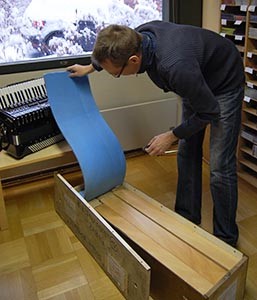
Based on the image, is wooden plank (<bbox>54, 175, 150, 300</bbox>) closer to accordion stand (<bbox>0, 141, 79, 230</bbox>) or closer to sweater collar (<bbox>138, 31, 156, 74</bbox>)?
accordion stand (<bbox>0, 141, 79, 230</bbox>)

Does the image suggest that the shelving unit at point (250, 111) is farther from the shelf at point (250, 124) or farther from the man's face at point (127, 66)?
the man's face at point (127, 66)

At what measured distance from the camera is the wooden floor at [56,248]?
1.63m

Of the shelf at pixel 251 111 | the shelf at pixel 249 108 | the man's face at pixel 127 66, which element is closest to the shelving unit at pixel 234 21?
the shelf at pixel 249 108

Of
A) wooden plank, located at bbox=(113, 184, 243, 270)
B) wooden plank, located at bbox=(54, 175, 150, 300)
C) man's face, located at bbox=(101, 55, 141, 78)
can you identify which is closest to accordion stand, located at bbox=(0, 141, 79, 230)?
wooden plank, located at bbox=(54, 175, 150, 300)

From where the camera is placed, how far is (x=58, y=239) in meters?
1.96

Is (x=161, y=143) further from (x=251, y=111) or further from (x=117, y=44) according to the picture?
(x=251, y=111)

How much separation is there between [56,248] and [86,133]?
2.09 feet

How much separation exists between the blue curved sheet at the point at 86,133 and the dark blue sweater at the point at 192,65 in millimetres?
517

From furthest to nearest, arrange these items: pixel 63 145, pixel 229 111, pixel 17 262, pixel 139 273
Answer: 1. pixel 63 145
2. pixel 17 262
3. pixel 229 111
4. pixel 139 273

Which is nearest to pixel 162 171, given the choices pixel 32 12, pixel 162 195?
pixel 162 195

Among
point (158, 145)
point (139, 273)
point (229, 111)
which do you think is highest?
point (229, 111)

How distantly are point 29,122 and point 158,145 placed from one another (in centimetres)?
77

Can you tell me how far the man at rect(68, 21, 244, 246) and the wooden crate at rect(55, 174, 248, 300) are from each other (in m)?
0.26

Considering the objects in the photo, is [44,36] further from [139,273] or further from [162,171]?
[139,273]
